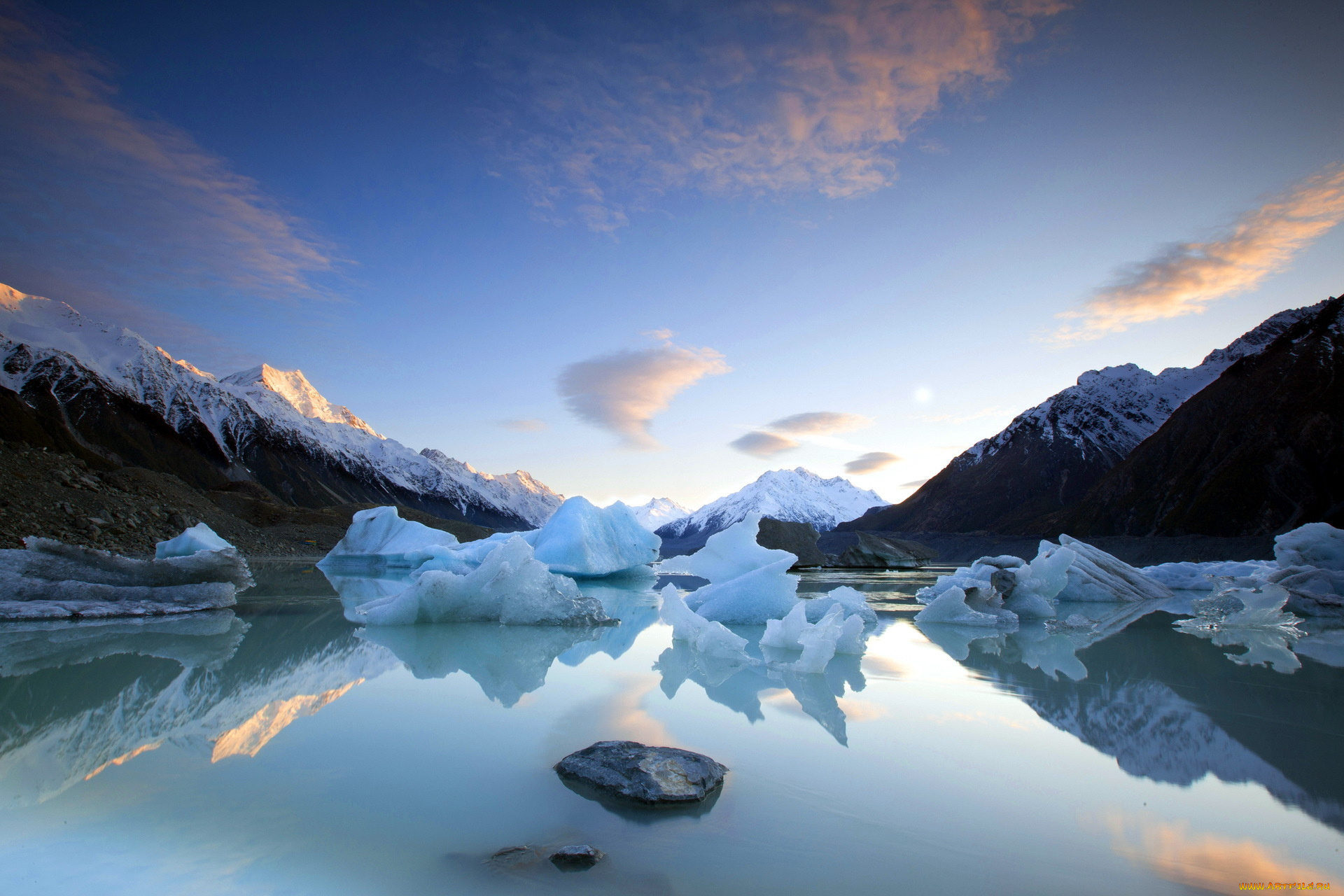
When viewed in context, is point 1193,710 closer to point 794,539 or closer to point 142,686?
point 142,686

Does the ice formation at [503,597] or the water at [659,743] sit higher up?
the ice formation at [503,597]

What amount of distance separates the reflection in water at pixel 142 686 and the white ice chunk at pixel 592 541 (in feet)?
30.4

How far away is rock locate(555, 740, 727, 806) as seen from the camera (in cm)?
247

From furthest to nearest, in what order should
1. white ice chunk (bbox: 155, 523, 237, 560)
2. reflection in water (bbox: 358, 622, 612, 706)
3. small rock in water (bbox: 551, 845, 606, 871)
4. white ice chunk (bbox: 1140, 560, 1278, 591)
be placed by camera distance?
1. white ice chunk (bbox: 1140, 560, 1278, 591)
2. white ice chunk (bbox: 155, 523, 237, 560)
3. reflection in water (bbox: 358, 622, 612, 706)
4. small rock in water (bbox: 551, 845, 606, 871)

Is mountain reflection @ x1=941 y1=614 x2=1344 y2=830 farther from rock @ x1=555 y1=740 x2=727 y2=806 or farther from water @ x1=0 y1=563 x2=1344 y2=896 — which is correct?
rock @ x1=555 y1=740 x2=727 y2=806

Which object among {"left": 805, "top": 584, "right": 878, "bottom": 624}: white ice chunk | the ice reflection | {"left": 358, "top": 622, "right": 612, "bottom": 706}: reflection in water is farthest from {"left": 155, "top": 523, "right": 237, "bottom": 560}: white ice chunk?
{"left": 805, "top": 584, "right": 878, "bottom": 624}: white ice chunk

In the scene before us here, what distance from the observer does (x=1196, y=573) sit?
18.0m

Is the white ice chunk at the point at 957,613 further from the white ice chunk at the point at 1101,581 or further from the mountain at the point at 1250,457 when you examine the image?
the mountain at the point at 1250,457

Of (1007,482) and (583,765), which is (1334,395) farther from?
(583,765)

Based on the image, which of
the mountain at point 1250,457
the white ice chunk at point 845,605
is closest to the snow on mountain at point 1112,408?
the mountain at point 1250,457

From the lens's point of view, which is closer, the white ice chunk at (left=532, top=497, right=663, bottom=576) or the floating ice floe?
the floating ice floe

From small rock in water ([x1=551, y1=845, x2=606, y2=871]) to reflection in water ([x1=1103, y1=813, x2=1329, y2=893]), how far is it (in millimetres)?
1809

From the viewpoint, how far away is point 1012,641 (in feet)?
23.8

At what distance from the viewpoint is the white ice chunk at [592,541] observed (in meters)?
16.2
